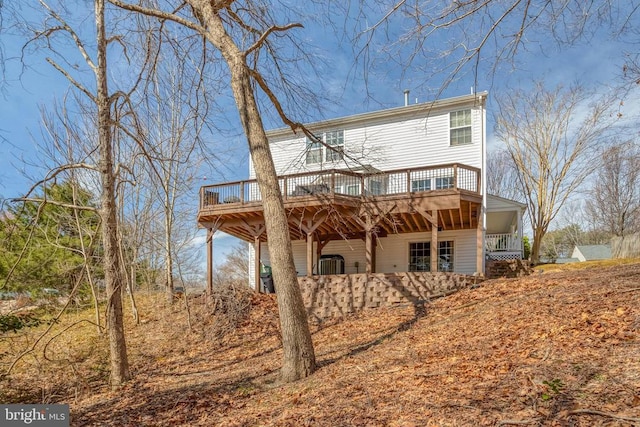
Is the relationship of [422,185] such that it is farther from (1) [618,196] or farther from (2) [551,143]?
(1) [618,196]

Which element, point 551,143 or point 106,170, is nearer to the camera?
point 106,170

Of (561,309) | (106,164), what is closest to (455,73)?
(561,309)

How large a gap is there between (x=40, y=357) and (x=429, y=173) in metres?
12.6

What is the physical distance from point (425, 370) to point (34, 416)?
4793mm

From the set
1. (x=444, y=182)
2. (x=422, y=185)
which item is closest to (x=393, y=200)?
(x=422, y=185)

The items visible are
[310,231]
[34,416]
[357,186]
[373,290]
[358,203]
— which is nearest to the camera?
[34,416]

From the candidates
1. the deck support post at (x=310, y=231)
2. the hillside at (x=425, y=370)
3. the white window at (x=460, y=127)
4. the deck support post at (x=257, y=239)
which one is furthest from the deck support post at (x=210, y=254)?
the white window at (x=460, y=127)

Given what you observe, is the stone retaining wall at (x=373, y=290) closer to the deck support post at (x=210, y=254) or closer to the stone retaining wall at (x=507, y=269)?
the stone retaining wall at (x=507, y=269)

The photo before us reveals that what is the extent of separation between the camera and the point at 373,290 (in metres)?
10.4

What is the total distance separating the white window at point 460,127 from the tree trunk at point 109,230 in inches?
422

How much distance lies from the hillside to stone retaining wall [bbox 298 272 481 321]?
63 centimetres

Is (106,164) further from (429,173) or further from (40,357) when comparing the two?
(429,173)

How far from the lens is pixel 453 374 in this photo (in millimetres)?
3828

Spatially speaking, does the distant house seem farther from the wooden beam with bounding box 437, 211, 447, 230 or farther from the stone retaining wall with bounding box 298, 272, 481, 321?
the stone retaining wall with bounding box 298, 272, 481, 321
